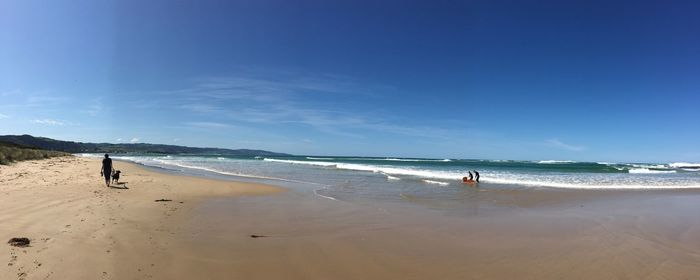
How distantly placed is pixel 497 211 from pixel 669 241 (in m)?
4.70

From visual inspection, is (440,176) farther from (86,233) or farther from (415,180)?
(86,233)

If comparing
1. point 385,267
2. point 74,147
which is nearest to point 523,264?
point 385,267

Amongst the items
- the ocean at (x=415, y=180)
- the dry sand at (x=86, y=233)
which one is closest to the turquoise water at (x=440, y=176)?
the ocean at (x=415, y=180)

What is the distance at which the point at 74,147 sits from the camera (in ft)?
486

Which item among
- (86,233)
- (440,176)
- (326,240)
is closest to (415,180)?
(440,176)

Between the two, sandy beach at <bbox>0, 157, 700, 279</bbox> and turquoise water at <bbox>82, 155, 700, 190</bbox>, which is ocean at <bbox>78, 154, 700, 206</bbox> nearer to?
turquoise water at <bbox>82, 155, 700, 190</bbox>

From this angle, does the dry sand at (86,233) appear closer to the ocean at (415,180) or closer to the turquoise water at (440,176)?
the ocean at (415,180)

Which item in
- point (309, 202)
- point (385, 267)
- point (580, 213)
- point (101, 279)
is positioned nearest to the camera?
point (101, 279)

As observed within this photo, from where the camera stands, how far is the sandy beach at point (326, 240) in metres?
6.13

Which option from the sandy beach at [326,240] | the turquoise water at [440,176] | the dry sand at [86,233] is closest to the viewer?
the dry sand at [86,233]

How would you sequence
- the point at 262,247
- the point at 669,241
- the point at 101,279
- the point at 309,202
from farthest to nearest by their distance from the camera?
the point at 309,202, the point at 669,241, the point at 262,247, the point at 101,279

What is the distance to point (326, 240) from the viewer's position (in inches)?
325

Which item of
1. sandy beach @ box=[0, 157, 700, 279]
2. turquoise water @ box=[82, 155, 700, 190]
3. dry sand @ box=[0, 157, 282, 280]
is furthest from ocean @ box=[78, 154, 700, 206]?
dry sand @ box=[0, 157, 282, 280]

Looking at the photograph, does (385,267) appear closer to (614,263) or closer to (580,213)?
(614,263)
